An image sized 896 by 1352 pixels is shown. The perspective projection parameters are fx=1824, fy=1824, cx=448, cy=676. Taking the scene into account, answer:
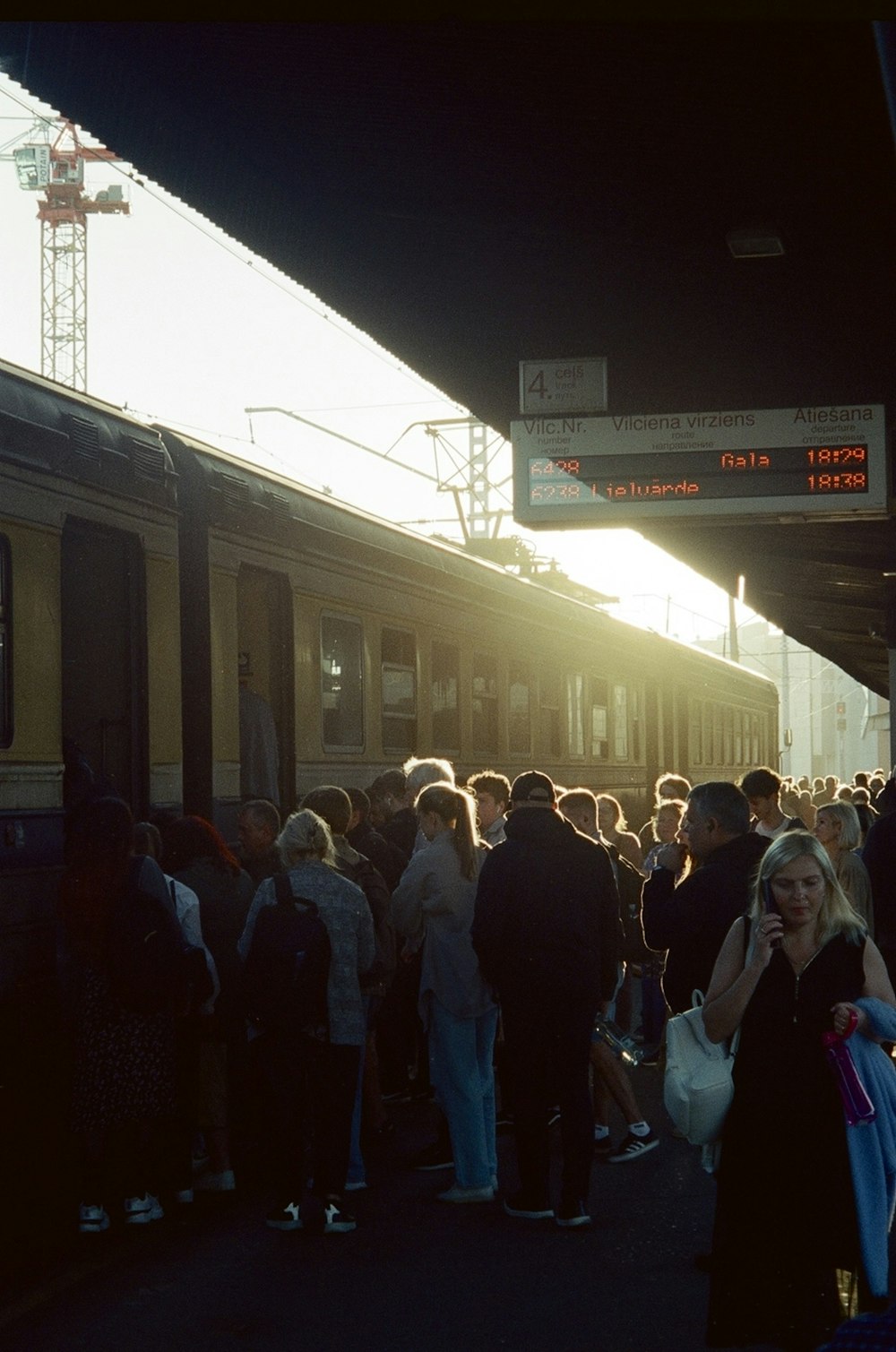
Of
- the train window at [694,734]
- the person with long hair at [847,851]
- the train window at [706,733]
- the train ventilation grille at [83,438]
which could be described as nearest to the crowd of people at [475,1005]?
the person with long hair at [847,851]

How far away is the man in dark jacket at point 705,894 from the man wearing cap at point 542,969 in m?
1.33

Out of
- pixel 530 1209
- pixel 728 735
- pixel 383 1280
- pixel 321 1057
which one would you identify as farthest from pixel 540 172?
pixel 728 735

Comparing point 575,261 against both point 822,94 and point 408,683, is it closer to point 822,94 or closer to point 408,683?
point 822,94

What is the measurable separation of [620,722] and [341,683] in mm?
9073

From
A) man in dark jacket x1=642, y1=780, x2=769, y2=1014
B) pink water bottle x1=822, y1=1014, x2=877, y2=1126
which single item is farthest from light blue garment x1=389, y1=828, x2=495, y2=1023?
pink water bottle x1=822, y1=1014, x2=877, y2=1126

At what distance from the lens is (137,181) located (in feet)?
30.3

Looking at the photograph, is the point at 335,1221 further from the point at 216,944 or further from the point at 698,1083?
the point at 698,1083

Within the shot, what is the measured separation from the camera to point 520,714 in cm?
1664

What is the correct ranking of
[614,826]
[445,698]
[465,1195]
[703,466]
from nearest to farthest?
[465,1195], [614,826], [703,466], [445,698]

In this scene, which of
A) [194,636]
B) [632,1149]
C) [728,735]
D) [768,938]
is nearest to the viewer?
[768,938]

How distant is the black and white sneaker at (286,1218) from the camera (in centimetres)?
718

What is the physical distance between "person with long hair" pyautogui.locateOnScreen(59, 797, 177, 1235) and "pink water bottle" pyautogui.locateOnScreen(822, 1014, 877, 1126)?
3184 mm

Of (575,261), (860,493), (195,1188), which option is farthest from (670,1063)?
(860,493)

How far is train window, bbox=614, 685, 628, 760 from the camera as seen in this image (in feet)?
66.9
